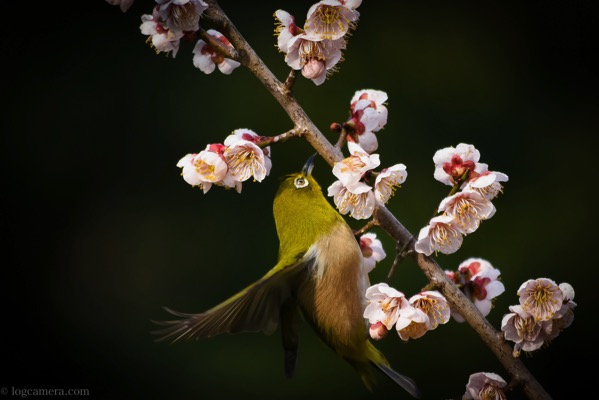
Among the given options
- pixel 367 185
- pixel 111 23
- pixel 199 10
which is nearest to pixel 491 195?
pixel 367 185

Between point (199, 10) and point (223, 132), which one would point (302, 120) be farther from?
point (223, 132)

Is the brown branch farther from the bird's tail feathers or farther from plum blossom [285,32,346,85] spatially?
the bird's tail feathers

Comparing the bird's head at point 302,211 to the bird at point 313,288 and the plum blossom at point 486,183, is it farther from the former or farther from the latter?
the plum blossom at point 486,183

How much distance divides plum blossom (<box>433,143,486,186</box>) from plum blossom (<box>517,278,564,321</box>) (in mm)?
263

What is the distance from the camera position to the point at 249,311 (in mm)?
1816

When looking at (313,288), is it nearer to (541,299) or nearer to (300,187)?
(300,187)

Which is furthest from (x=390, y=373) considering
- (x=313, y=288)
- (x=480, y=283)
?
(x=480, y=283)

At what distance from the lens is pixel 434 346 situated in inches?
148

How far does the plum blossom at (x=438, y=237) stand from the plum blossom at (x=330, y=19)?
44 centimetres

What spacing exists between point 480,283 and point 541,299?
27 cm

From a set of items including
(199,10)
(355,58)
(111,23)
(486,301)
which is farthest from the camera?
(111,23)

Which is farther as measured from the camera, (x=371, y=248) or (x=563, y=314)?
(x=371, y=248)

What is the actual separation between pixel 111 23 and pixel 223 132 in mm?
1175

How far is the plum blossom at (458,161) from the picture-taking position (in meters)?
1.59
